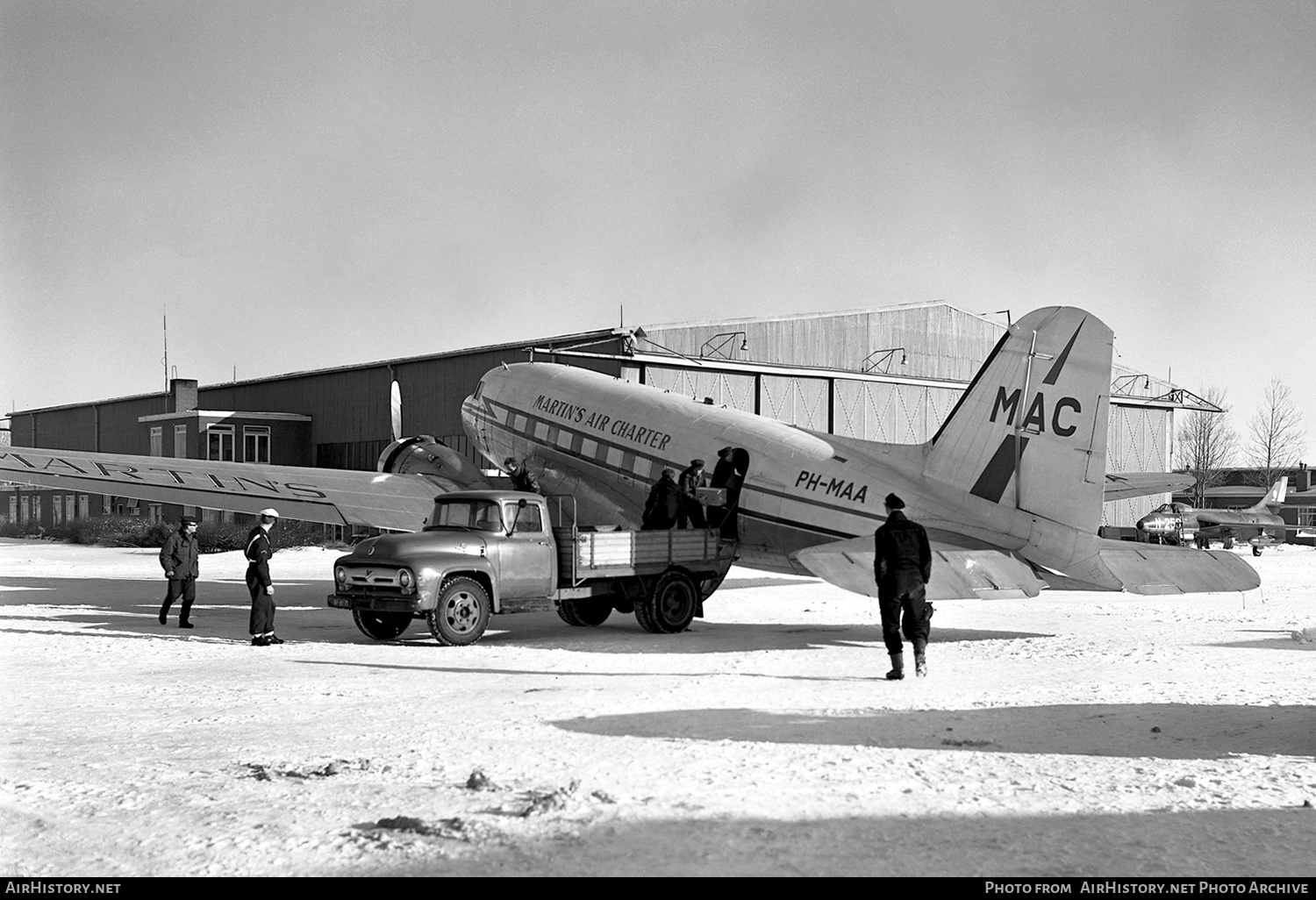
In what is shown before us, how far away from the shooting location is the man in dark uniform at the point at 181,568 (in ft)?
55.1

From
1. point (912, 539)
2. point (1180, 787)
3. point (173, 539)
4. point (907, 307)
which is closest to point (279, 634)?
point (173, 539)

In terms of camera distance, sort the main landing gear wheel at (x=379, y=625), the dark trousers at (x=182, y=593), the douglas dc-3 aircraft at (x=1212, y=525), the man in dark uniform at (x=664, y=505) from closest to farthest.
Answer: the main landing gear wheel at (x=379, y=625) < the dark trousers at (x=182, y=593) < the man in dark uniform at (x=664, y=505) < the douglas dc-3 aircraft at (x=1212, y=525)

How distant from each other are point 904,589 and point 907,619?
32cm

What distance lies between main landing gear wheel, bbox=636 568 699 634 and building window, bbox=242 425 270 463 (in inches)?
1408

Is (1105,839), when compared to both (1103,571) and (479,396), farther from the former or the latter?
(479,396)

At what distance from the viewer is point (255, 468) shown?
70.5 feet

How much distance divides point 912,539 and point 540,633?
6269 mm

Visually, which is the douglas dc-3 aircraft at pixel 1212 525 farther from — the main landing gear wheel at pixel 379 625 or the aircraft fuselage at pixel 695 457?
the main landing gear wheel at pixel 379 625

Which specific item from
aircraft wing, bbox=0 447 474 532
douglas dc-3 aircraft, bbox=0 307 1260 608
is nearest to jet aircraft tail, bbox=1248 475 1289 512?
douglas dc-3 aircraft, bbox=0 307 1260 608

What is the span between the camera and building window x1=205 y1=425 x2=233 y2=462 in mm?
47188

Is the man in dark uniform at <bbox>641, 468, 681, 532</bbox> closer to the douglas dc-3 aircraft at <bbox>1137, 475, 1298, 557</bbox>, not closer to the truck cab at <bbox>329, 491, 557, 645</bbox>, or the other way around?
the truck cab at <bbox>329, 491, 557, 645</bbox>

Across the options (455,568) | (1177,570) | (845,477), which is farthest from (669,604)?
(1177,570)

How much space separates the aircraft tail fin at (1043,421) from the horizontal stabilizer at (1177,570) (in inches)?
22.3

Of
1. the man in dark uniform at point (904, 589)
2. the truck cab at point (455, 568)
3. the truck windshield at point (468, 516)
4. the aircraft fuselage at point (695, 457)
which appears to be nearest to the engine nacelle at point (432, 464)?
the aircraft fuselage at point (695, 457)
